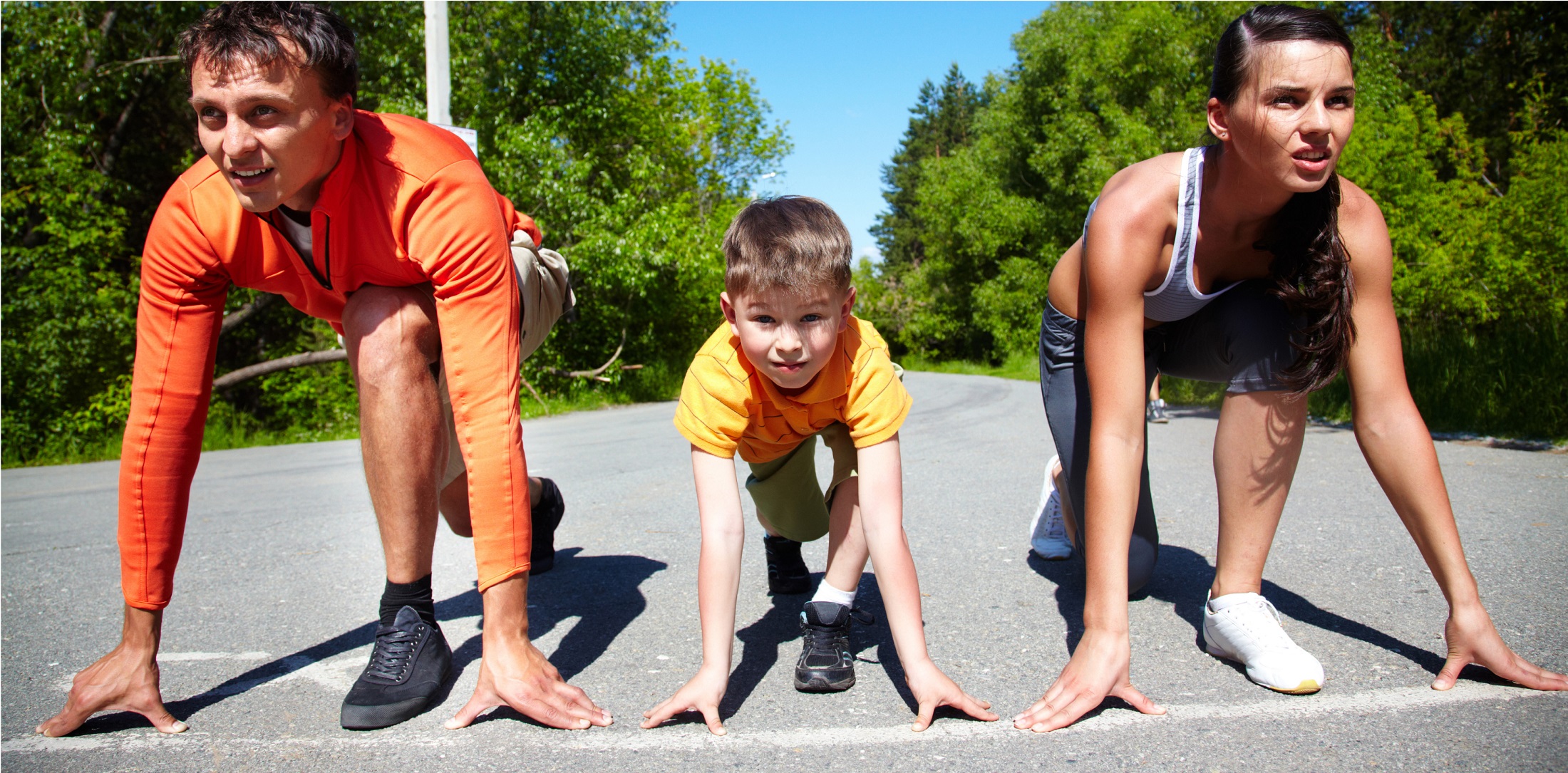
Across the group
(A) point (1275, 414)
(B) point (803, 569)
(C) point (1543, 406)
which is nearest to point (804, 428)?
(B) point (803, 569)

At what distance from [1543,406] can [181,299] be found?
8.41 meters

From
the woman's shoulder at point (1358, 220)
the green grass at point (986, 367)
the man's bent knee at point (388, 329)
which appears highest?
the woman's shoulder at point (1358, 220)

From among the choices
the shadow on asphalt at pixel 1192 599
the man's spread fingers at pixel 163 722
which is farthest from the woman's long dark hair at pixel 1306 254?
the man's spread fingers at pixel 163 722

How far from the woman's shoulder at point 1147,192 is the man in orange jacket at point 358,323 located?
154cm

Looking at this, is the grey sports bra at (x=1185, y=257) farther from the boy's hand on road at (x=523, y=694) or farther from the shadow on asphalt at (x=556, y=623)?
the shadow on asphalt at (x=556, y=623)

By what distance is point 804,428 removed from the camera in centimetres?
240

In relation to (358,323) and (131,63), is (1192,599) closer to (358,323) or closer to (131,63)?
(358,323)

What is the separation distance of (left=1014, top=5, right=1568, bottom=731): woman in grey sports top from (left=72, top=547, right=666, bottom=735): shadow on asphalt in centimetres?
131

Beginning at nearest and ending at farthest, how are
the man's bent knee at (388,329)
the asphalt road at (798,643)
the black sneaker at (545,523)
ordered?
the asphalt road at (798,643) < the man's bent knee at (388,329) < the black sneaker at (545,523)

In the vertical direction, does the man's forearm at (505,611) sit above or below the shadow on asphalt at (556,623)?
above

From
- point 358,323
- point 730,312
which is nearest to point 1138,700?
point 730,312

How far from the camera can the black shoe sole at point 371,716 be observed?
2.07 metres

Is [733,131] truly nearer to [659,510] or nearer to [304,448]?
[304,448]

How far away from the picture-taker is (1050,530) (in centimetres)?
346
